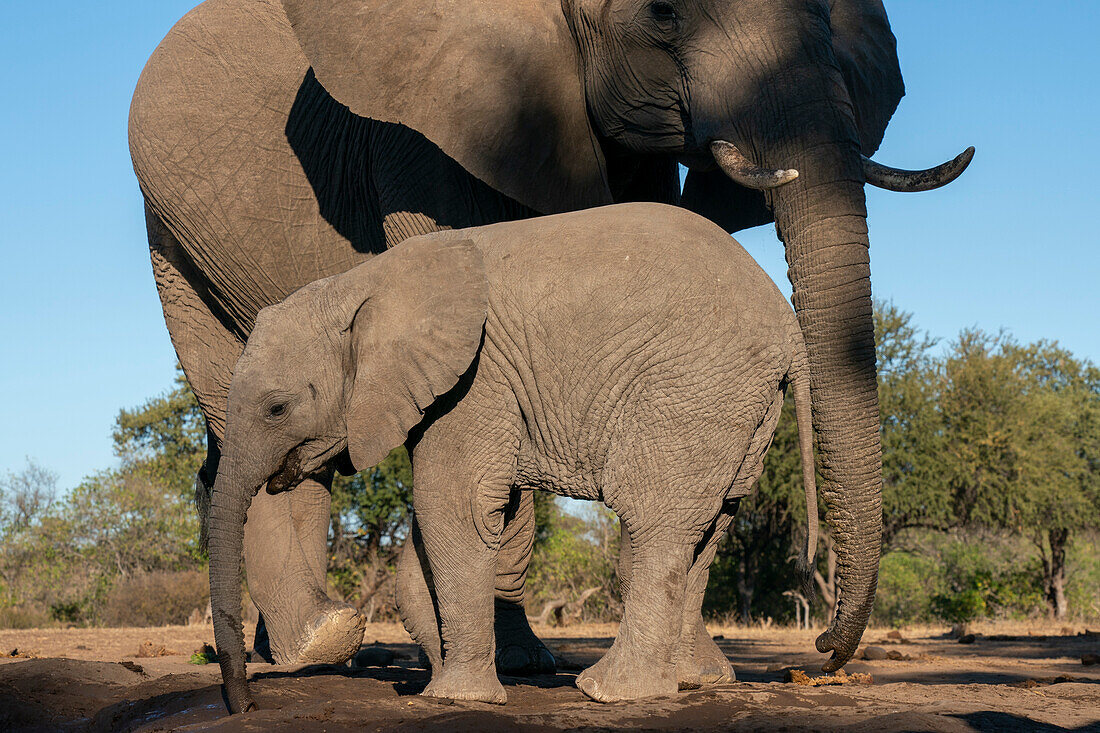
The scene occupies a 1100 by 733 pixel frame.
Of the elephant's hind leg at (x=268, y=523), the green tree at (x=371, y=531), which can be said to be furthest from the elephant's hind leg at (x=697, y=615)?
the green tree at (x=371, y=531)

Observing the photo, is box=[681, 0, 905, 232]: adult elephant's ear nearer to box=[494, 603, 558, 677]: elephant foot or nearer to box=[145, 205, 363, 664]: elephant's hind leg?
box=[494, 603, 558, 677]: elephant foot

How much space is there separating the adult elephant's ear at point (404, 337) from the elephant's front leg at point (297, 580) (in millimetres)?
1718

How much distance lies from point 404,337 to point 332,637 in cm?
213

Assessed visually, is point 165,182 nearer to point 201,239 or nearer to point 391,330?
point 201,239

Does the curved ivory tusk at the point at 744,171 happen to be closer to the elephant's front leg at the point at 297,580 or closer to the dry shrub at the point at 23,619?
the elephant's front leg at the point at 297,580

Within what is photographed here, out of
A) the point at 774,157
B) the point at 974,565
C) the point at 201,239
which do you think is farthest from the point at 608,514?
the point at 774,157

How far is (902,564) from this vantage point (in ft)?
131

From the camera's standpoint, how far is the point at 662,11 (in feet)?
17.6

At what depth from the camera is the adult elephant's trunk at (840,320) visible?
185 inches

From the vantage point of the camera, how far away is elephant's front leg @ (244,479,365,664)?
5.80 metres

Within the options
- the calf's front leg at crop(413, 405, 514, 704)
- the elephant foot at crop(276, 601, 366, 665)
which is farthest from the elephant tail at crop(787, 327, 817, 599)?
the elephant foot at crop(276, 601, 366, 665)

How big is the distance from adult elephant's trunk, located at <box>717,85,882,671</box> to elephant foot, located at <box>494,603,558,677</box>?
1.63 m

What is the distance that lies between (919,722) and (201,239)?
5.02 metres

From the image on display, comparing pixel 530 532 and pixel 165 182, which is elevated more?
pixel 165 182
